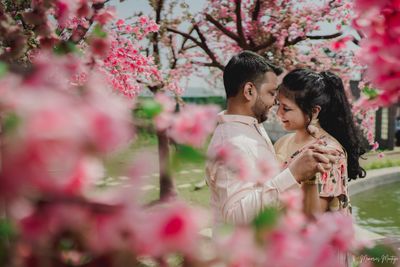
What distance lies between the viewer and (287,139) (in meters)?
3.00

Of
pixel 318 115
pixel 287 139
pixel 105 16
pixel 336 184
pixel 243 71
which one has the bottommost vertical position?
pixel 336 184

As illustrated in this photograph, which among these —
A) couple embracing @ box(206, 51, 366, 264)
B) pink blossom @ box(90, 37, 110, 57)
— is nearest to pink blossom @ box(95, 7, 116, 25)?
pink blossom @ box(90, 37, 110, 57)

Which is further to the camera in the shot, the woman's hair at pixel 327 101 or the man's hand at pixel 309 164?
the woman's hair at pixel 327 101

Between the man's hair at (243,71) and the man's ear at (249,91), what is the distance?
2cm

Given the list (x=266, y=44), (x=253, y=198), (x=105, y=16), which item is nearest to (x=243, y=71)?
(x=253, y=198)

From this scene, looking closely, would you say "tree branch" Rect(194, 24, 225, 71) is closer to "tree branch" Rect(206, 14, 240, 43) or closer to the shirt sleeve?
"tree branch" Rect(206, 14, 240, 43)

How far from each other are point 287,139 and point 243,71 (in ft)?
2.56

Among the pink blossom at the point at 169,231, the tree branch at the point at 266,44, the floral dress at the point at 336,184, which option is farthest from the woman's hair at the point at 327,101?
the tree branch at the point at 266,44

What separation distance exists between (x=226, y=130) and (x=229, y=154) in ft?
4.60

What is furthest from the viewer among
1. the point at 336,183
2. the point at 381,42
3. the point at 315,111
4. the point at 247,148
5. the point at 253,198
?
the point at 315,111

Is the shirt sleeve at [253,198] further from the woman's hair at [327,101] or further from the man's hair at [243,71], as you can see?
the woman's hair at [327,101]

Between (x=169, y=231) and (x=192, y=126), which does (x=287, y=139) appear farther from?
(x=169, y=231)

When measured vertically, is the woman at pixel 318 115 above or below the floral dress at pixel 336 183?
above

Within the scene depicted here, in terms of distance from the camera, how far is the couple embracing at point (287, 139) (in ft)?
6.77
